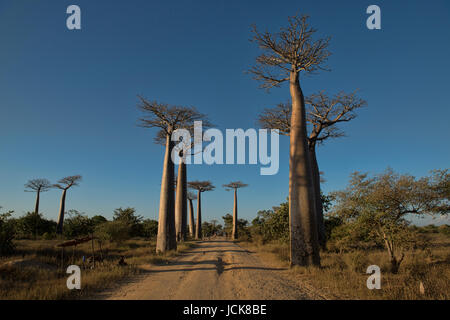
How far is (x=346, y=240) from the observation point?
7566 millimetres

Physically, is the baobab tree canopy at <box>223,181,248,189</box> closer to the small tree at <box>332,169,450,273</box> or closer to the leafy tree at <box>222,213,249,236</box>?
the leafy tree at <box>222,213,249,236</box>

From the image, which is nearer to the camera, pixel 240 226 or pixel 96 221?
pixel 96 221

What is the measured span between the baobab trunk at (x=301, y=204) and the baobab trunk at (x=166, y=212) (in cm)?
658

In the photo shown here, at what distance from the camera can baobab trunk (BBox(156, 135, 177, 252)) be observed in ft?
36.9

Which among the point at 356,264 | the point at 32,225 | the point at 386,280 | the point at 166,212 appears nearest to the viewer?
the point at 386,280

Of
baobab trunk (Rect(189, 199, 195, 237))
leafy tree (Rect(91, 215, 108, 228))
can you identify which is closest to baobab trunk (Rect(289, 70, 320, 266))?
leafy tree (Rect(91, 215, 108, 228))

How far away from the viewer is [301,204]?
22.7 feet

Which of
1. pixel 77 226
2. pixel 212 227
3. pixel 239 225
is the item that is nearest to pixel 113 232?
pixel 77 226

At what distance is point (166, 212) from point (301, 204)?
7171 millimetres

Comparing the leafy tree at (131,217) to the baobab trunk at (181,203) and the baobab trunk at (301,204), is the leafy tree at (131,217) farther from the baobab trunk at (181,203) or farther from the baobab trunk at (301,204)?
the baobab trunk at (301,204)

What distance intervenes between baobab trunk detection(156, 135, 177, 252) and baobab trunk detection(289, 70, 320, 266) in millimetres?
6584

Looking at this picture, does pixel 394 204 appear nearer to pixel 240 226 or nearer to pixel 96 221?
pixel 96 221

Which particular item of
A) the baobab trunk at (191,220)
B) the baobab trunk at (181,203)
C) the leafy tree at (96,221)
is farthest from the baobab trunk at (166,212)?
the baobab trunk at (191,220)
